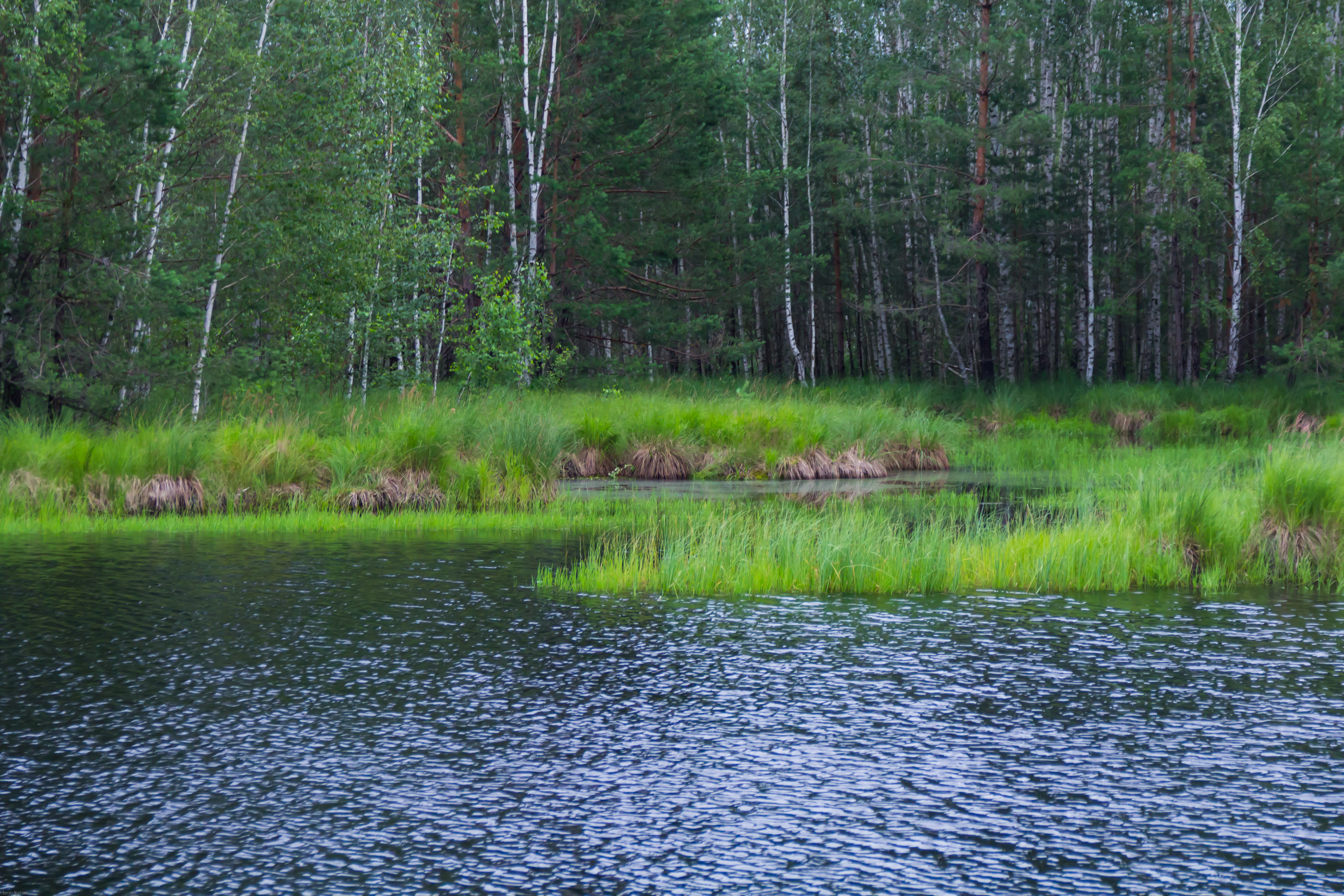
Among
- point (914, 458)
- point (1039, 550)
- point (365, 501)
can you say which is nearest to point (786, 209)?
point (914, 458)

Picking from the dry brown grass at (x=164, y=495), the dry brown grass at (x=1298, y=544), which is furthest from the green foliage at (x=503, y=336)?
the dry brown grass at (x=1298, y=544)

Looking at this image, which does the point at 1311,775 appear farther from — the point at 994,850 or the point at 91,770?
the point at 91,770

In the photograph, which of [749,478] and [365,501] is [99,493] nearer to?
[365,501]

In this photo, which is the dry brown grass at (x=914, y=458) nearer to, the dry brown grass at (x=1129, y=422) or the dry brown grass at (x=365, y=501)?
the dry brown grass at (x=1129, y=422)

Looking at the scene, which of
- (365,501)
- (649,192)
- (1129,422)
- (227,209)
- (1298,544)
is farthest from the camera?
(649,192)

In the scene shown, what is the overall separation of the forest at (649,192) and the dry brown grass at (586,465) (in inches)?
157

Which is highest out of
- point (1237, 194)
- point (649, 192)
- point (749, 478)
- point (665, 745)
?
point (649, 192)

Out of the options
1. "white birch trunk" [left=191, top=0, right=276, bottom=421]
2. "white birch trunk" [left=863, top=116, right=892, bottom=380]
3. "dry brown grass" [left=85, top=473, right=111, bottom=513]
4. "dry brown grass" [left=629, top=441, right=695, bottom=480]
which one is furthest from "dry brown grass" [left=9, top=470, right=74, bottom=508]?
"white birch trunk" [left=863, top=116, right=892, bottom=380]

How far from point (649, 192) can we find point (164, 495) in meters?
20.0

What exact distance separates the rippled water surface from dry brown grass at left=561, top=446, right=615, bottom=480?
9.54 meters

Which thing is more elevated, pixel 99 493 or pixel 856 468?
pixel 99 493

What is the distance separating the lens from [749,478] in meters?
19.0

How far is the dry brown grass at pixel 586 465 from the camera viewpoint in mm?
18688

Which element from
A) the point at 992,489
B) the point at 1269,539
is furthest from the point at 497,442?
the point at 1269,539
